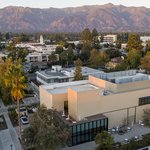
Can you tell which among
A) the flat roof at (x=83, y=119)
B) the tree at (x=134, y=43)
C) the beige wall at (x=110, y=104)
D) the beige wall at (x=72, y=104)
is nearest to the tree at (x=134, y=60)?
the tree at (x=134, y=43)

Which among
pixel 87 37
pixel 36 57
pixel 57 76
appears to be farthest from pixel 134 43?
pixel 57 76

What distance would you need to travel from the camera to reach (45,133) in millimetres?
25828

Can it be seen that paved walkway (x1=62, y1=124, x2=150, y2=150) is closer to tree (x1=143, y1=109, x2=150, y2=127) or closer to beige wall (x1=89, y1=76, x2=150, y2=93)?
tree (x1=143, y1=109, x2=150, y2=127)

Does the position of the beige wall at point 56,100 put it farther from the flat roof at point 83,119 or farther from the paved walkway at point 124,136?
the paved walkway at point 124,136

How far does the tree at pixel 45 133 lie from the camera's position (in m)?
26.0

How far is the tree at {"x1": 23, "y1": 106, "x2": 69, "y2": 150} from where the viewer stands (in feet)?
85.4

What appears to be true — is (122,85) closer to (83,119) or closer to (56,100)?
Answer: (83,119)

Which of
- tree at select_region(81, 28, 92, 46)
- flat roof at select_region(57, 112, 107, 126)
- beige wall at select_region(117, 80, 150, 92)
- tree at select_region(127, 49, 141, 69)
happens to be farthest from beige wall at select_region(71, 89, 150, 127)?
tree at select_region(81, 28, 92, 46)

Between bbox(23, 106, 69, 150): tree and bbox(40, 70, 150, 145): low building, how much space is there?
5.66 meters

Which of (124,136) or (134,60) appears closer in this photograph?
(124,136)

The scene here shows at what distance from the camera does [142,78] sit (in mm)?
44281

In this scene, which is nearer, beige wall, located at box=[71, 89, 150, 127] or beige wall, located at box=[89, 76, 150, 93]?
beige wall, located at box=[71, 89, 150, 127]

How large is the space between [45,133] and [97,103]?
12.8 m

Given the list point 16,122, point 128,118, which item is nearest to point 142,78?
point 128,118
